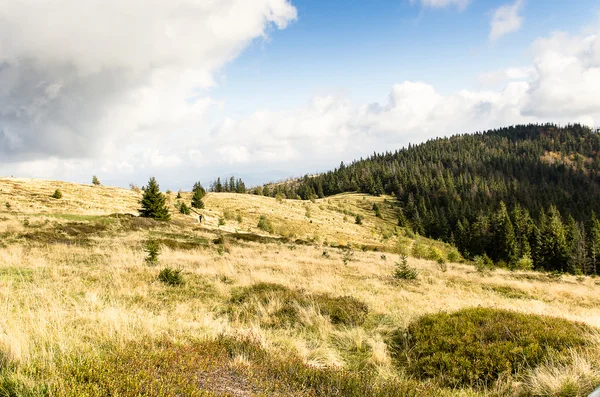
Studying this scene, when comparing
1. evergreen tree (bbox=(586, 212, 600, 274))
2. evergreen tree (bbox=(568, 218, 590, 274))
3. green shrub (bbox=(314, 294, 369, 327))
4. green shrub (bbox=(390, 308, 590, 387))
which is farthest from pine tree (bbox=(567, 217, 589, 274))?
green shrub (bbox=(314, 294, 369, 327))

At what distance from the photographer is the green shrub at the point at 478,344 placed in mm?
5273

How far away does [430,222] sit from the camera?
126 meters

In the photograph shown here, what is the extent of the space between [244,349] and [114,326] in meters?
2.42

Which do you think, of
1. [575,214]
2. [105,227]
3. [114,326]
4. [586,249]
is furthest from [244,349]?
[575,214]

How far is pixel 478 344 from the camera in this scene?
5930 millimetres

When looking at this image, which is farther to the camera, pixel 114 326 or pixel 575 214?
pixel 575 214

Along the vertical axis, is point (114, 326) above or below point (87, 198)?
below

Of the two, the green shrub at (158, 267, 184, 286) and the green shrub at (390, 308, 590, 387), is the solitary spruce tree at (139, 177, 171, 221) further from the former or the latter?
the green shrub at (390, 308, 590, 387)

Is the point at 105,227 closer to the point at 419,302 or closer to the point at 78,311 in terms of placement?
the point at 78,311

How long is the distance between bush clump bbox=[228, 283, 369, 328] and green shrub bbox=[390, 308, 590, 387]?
1449mm

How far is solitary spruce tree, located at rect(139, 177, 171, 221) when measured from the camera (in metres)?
41.9

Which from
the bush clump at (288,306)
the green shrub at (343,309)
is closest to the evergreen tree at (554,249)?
the green shrub at (343,309)

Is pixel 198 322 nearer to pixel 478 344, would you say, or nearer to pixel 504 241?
pixel 478 344

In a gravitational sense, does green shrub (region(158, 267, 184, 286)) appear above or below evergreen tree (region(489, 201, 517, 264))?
above
